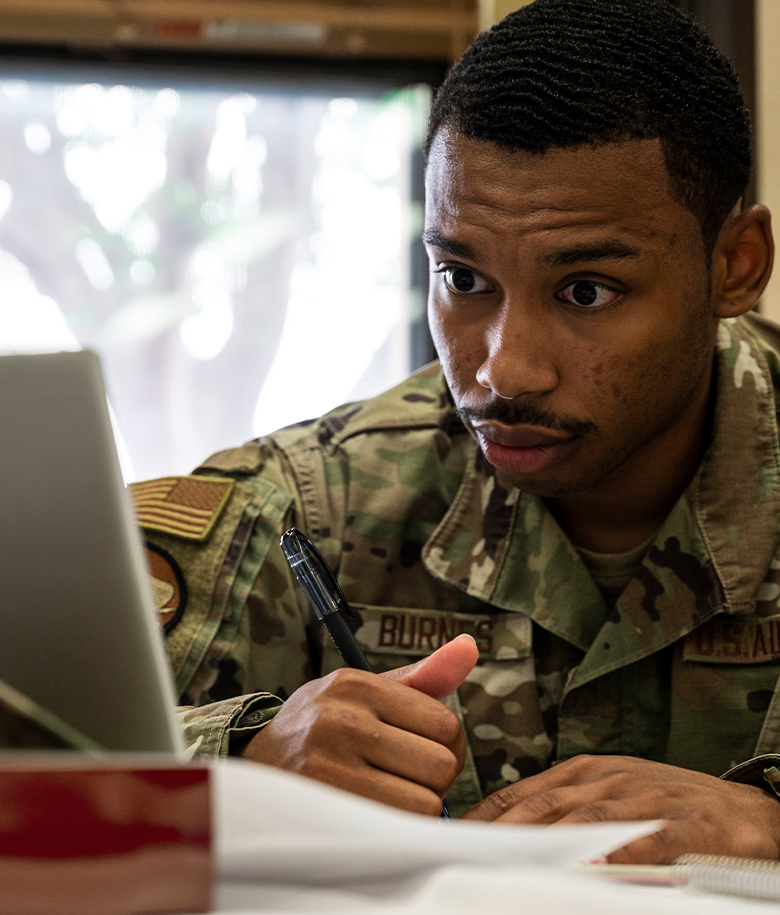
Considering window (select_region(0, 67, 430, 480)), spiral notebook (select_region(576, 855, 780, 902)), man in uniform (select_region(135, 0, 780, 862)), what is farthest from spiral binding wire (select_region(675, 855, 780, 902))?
window (select_region(0, 67, 430, 480))

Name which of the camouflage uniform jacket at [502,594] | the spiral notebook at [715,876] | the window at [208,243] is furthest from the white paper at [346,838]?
the window at [208,243]

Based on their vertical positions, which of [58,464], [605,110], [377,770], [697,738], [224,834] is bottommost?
[697,738]

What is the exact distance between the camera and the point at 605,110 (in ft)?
2.67

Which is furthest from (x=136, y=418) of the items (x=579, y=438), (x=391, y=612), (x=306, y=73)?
(x=579, y=438)

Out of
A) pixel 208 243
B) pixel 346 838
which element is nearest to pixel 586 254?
pixel 346 838

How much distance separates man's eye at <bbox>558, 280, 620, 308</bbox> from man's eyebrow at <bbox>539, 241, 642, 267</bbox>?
0.08 feet

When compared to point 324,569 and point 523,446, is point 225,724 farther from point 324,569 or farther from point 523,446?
point 523,446

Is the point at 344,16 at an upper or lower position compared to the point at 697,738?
upper

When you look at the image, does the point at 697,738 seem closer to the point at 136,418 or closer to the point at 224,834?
the point at 224,834

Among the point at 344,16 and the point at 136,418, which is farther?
the point at 136,418

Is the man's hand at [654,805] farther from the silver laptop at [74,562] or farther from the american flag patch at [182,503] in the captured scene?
the american flag patch at [182,503]

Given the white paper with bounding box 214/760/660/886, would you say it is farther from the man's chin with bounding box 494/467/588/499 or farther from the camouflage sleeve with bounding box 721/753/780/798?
the man's chin with bounding box 494/467/588/499

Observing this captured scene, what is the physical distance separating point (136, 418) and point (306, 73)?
0.90 metres

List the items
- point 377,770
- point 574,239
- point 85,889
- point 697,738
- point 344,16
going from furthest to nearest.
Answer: point 344,16 → point 697,738 → point 574,239 → point 377,770 → point 85,889
